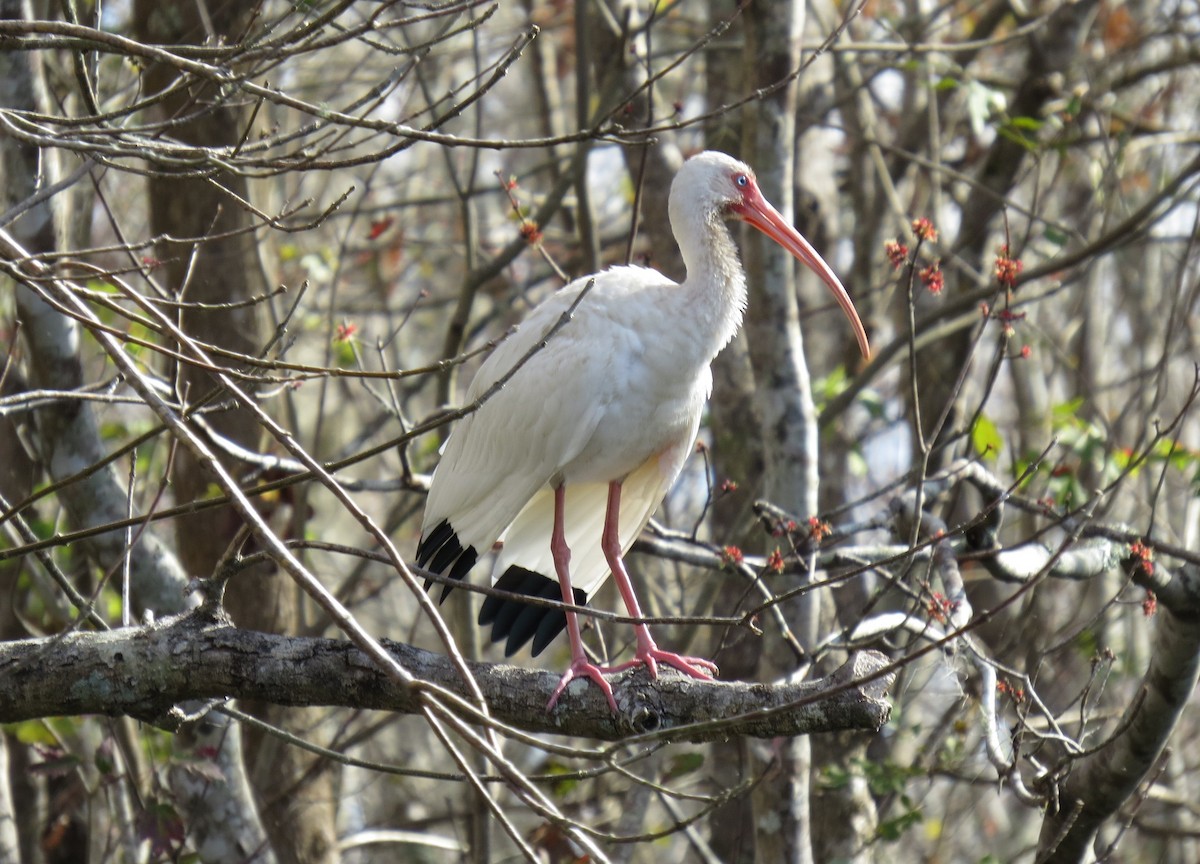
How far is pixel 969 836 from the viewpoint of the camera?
14.0 metres

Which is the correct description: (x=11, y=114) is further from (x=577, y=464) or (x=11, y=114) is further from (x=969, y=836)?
(x=969, y=836)

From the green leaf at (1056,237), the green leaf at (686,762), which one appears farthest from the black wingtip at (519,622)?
the green leaf at (1056,237)

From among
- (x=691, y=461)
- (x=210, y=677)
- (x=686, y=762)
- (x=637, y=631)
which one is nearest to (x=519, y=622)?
(x=637, y=631)

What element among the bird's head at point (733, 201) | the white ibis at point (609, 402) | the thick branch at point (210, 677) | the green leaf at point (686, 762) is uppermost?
the bird's head at point (733, 201)

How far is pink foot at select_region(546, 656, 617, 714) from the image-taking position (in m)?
3.61

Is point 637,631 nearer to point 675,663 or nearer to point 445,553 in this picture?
point 675,663

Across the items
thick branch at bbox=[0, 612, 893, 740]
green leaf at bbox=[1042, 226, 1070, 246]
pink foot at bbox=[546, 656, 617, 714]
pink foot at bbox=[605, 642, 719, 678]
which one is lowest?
pink foot at bbox=[605, 642, 719, 678]

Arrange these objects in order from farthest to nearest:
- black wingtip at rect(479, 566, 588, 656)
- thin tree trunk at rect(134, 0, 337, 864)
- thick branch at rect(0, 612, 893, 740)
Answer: thin tree trunk at rect(134, 0, 337, 864) < black wingtip at rect(479, 566, 588, 656) < thick branch at rect(0, 612, 893, 740)

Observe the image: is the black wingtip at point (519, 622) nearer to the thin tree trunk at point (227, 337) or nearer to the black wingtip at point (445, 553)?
the black wingtip at point (445, 553)

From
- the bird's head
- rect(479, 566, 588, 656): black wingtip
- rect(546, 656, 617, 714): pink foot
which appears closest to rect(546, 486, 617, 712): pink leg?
rect(546, 656, 617, 714): pink foot

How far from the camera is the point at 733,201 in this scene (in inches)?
193

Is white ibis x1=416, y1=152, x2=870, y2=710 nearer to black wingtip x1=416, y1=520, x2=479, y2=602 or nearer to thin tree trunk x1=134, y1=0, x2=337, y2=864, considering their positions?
black wingtip x1=416, y1=520, x2=479, y2=602

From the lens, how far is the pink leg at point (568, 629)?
3702 millimetres

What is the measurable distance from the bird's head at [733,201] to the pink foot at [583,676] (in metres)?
1.68
